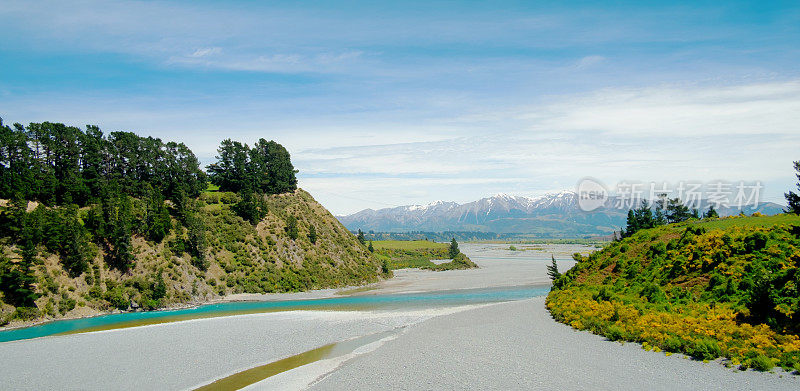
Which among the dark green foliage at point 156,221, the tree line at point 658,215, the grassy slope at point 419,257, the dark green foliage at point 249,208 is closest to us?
the dark green foliage at point 156,221

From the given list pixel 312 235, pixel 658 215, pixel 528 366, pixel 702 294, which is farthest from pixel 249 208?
pixel 658 215

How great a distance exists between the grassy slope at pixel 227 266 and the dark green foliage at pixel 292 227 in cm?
79

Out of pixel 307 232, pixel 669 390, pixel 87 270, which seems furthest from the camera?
pixel 307 232

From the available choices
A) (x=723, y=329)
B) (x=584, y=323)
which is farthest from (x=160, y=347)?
(x=723, y=329)

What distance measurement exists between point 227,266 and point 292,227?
1666 cm

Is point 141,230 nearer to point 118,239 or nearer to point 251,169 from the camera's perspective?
point 118,239

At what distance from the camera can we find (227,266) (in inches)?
2623

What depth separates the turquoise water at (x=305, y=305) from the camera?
42.0 metres

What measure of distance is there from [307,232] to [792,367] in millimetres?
76355

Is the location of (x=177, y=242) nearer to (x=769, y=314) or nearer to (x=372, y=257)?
(x=372, y=257)

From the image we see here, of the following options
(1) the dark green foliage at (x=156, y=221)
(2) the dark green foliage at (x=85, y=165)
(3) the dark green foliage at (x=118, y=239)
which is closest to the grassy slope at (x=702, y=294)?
(3) the dark green foliage at (x=118, y=239)

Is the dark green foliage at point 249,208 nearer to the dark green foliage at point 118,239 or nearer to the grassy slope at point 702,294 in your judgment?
the dark green foliage at point 118,239

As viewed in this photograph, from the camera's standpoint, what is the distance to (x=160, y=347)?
31.0m

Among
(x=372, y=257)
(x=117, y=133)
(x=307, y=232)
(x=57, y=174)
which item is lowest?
(x=372, y=257)
